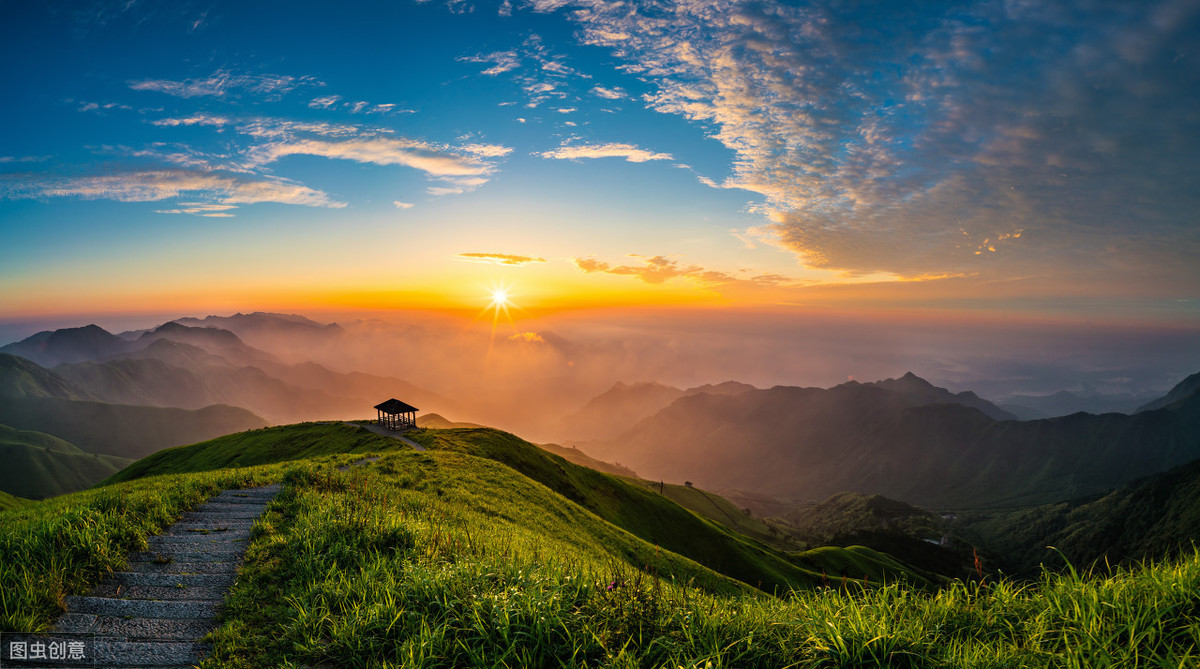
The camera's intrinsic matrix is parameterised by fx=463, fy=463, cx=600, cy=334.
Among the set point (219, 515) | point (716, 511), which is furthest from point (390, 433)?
point (716, 511)

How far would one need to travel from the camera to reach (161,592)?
27.3 feet

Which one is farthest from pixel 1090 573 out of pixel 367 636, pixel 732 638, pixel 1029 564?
pixel 1029 564

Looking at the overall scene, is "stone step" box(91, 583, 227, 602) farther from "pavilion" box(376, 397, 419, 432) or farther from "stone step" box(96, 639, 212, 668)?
"pavilion" box(376, 397, 419, 432)

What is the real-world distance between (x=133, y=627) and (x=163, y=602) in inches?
28.9

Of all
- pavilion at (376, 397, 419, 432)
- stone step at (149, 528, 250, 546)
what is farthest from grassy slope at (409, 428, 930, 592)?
stone step at (149, 528, 250, 546)

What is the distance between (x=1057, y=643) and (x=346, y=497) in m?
14.9

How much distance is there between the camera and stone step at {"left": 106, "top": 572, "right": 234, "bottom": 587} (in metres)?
8.49

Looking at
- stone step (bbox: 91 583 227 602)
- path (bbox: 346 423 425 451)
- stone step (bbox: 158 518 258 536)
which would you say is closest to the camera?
stone step (bbox: 91 583 227 602)

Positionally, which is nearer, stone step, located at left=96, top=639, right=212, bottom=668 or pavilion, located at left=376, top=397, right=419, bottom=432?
A: stone step, located at left=96, top=639, right=212, bottom=668

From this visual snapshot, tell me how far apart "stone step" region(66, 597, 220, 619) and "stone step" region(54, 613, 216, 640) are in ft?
0.39

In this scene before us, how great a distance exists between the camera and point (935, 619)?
6395mm

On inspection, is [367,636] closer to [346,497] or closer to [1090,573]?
[346,497]

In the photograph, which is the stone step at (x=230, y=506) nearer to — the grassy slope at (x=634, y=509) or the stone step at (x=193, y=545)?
the stone step at (x=193, y=545)

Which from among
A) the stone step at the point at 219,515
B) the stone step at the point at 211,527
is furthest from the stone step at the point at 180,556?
the stone step at the point at 219,515
